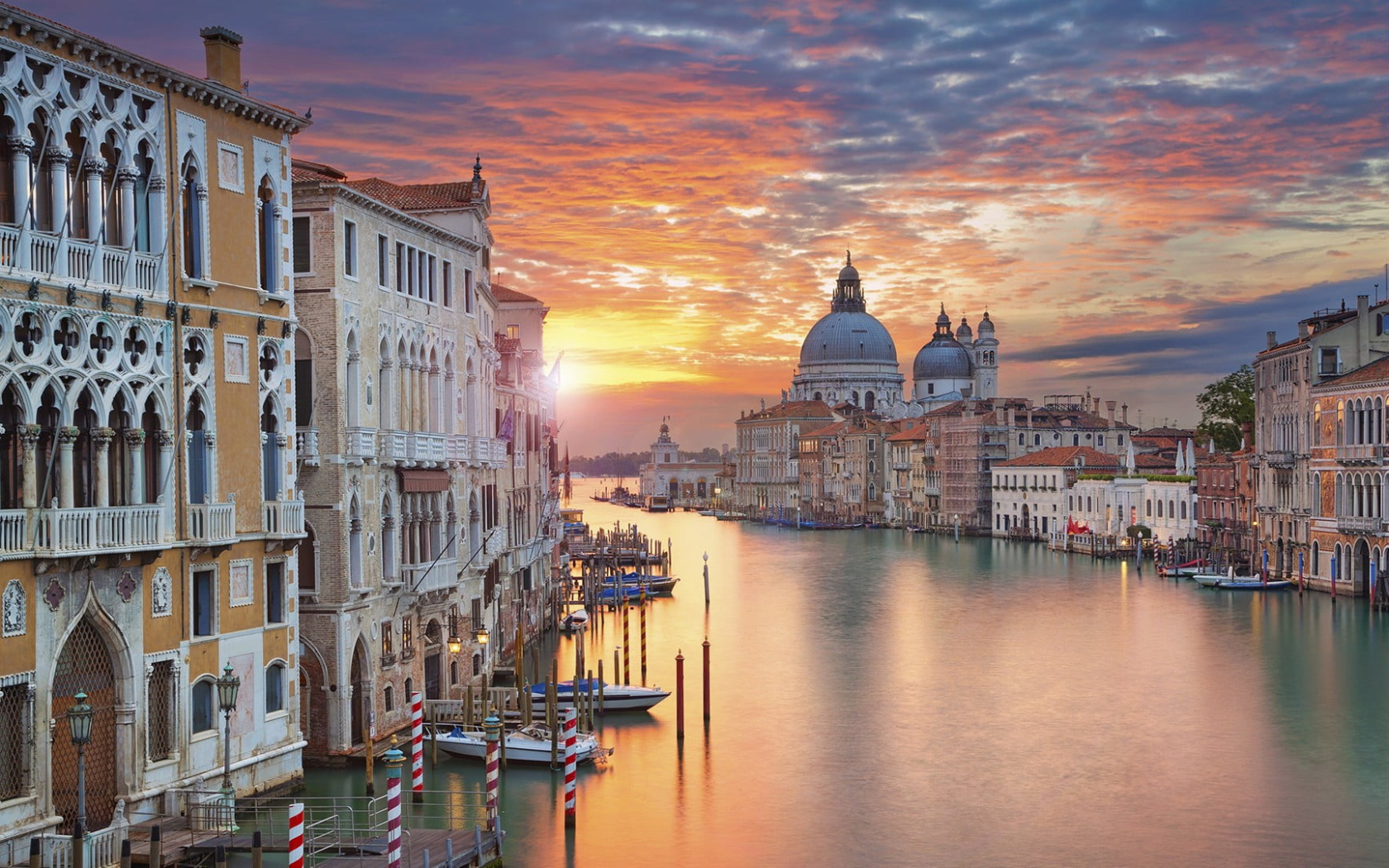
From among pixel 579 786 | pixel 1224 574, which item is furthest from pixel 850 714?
pixel 1224 574

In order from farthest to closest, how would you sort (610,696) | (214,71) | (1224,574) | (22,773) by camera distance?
1. (1224,574)
2. (610,696)
3. (214,71)
4. (22,773)

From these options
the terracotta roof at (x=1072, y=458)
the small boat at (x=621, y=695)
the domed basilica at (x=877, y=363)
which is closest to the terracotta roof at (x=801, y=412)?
the domed basilica at (x=877, y=363)

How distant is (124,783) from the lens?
42.1 ft

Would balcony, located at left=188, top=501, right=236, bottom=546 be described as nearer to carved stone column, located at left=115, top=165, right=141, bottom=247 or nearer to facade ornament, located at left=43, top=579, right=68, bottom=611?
facade ornament, located at left=43, top=579, right=68, bottom=611

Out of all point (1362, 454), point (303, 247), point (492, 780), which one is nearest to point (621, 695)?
point (492, 780)

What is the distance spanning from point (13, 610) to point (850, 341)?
110 m

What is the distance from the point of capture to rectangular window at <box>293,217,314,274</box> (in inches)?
666

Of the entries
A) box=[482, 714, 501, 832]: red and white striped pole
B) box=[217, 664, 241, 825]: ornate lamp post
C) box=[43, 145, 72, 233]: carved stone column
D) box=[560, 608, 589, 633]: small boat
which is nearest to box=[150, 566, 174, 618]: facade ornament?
box=[217, 664, 241, 825]: ornate lamp post

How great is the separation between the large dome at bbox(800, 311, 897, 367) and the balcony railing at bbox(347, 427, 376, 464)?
4065 inches

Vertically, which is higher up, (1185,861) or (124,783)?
(124,783)

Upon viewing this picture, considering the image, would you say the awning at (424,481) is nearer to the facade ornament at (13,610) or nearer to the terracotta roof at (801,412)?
the facade ornament at (13,610)

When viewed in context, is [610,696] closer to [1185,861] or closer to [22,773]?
[1185,861]

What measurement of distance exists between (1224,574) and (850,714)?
2443 centimetres

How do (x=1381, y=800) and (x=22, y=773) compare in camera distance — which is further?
(x=1381, y=800)
